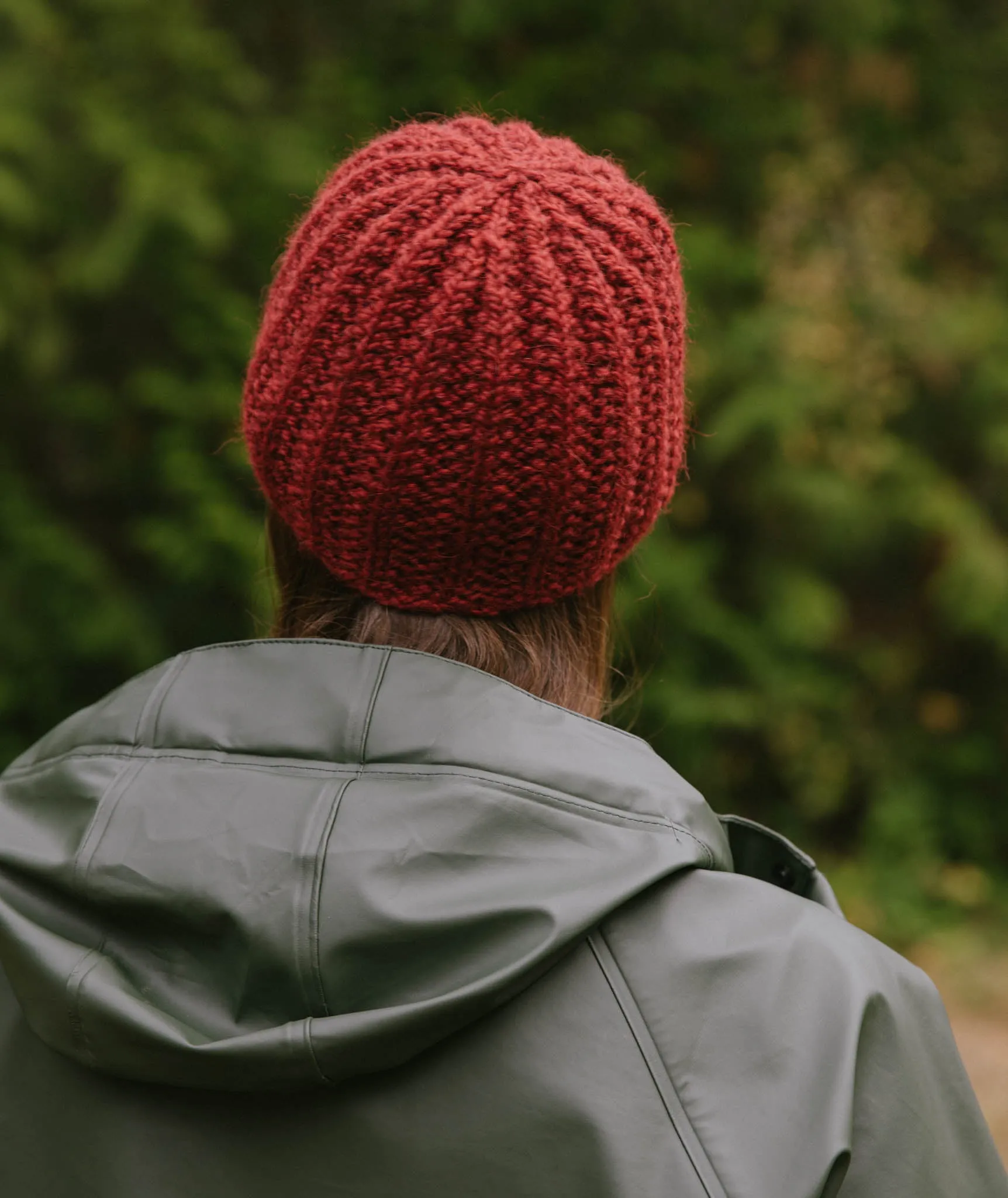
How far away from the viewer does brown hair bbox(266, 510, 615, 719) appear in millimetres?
1300

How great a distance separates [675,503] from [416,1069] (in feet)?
13.9

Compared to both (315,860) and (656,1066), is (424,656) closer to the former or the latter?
(315,860)

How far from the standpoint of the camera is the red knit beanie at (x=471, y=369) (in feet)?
3.92

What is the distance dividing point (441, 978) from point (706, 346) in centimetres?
416

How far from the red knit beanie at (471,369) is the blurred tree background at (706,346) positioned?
8.51 ft

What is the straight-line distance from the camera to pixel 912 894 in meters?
5.27

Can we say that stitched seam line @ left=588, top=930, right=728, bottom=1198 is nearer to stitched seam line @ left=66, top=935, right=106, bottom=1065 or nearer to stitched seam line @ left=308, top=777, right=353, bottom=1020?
stitched seam line @ left=308, top=777, right=353, bottom=1020

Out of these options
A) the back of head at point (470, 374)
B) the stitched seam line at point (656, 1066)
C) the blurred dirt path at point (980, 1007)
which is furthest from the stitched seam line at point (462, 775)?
the blurred dirt path at point (980, 1007)

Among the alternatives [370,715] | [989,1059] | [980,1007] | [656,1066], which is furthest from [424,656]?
[980,1007]

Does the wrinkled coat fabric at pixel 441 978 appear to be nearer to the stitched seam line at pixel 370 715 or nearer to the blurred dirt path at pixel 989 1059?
the stitched seam line at pixel 370 715

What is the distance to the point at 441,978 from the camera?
1023 mm

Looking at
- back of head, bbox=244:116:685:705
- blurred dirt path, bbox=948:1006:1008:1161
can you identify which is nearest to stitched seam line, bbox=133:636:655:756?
back of head, bbox=244:116:685:705

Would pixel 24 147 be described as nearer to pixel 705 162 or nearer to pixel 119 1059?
pixel 705 162

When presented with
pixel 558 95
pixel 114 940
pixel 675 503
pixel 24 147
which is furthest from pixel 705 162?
pixel 114 940
